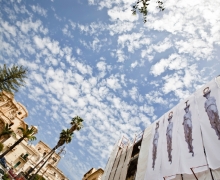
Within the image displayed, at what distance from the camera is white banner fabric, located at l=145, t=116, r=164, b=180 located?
1008 cm

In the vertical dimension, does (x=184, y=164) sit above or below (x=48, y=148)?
below

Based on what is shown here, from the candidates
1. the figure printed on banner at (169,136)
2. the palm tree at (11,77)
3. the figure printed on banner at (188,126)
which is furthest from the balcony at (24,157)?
the figure printed on banner at (188,126)

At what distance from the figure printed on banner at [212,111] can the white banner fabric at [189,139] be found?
2.92 feet

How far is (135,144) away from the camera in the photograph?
17.6m

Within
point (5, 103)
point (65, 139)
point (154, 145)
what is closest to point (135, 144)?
point (154, 145)

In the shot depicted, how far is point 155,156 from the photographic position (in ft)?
37.2

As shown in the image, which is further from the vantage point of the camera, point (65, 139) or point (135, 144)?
point (65, 139)

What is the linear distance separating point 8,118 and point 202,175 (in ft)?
148

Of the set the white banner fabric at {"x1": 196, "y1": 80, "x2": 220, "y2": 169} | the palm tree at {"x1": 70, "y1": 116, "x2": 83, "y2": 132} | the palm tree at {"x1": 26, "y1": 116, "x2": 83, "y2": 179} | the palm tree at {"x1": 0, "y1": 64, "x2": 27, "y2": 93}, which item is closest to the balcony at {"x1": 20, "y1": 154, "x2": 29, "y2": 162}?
the palm tree at {"x1": 26, "y1": 116, "x2": 83, "y2": 179}

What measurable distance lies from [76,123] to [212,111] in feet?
101

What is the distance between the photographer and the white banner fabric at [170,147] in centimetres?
898

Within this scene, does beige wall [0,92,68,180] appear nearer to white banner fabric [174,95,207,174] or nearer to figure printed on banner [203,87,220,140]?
white banner fabric [174,95,207,174]

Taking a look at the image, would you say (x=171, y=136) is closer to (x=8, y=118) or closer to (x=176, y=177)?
(x=176, y=177)

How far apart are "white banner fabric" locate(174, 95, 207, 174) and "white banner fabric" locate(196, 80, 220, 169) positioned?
363 mm
